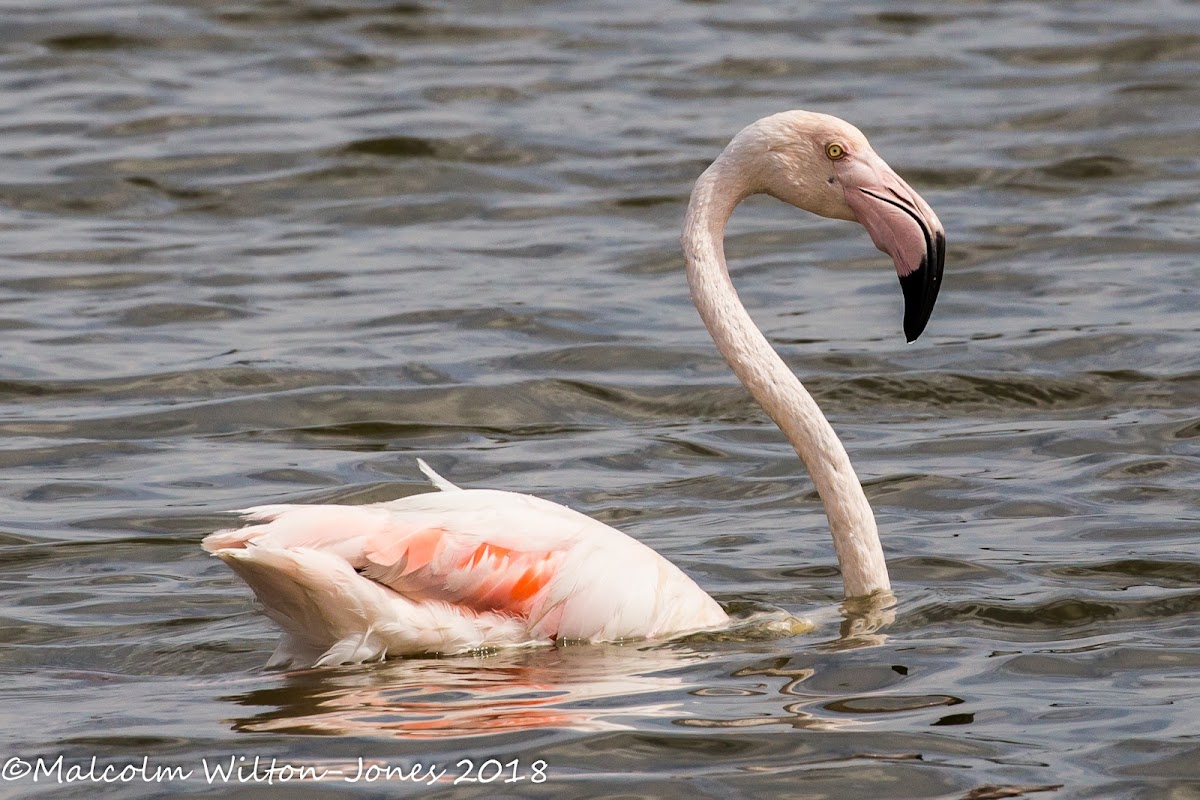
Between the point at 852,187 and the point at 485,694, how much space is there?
207 cm

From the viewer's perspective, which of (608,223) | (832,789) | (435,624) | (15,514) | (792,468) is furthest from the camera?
(608,223)

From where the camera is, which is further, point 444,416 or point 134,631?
point 444,416

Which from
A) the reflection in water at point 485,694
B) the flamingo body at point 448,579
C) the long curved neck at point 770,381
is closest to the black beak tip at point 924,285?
Result: the long curved neck at point 770,381

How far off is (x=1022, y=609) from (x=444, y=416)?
366cm

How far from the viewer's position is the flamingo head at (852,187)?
20.8ft

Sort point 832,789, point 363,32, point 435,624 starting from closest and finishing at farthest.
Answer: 1. point 832,789
2. point 435,624
3. point 363,32

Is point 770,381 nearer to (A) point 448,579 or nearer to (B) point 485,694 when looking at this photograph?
(A) point 448,579

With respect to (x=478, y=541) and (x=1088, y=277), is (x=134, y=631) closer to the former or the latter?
(x=478, y=541)

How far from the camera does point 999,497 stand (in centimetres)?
796

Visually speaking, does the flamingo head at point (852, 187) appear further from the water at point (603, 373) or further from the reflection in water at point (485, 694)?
the reflection in water at point (485, 694)

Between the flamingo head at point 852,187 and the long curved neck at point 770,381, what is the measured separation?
124 mm

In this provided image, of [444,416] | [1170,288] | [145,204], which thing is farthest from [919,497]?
[145,204]

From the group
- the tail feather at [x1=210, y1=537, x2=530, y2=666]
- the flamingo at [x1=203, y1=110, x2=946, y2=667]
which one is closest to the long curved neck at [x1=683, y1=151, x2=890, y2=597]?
the flamingo at [x1=203, y1=110, x2=946, y2=667]

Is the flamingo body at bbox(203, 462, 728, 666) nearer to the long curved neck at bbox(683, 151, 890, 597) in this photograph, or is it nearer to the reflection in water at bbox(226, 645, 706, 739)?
the reflection in water at bbox(226, 645, 706, 739)
